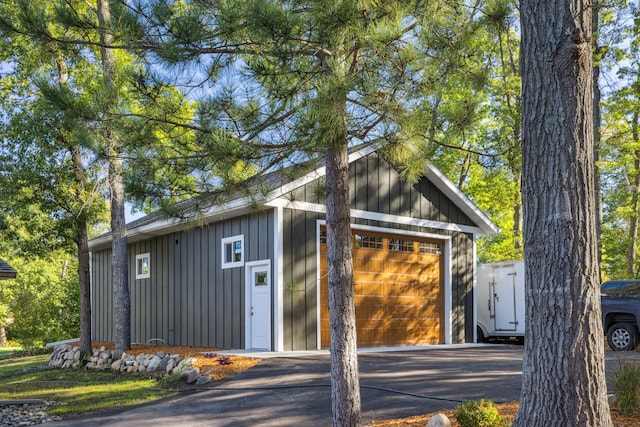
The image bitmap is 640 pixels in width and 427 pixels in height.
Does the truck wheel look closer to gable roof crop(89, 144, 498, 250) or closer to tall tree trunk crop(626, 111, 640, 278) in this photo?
gable roof crop(89, 144, 498, 250)

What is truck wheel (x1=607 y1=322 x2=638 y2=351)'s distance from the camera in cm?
1305

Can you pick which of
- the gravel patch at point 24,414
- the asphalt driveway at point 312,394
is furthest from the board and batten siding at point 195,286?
the gravel patch at point 24,414

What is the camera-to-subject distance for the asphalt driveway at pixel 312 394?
284 inches

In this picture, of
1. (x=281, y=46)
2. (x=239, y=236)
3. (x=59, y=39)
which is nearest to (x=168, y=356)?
(x=239, y=236)

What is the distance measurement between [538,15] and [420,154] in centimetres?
215

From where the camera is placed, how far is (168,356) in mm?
11344

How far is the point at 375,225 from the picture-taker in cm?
1423

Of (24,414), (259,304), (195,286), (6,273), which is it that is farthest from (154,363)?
(195,286)

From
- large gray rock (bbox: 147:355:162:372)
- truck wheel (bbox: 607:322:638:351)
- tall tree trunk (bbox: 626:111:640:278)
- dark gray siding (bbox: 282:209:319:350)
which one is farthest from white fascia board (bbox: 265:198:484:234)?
tall tree trunk (bbox: 626:111:640:278)

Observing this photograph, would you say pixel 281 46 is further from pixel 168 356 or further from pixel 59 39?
pixel 168 356

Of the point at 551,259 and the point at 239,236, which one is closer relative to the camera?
A: the point at 551,259

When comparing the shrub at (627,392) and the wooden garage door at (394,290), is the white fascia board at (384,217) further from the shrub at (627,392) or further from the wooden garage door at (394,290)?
the shrub at (627,392)

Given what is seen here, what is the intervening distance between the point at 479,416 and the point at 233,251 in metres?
8.90

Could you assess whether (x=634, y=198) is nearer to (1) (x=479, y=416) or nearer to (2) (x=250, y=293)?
(2) (x=250, y=293)
